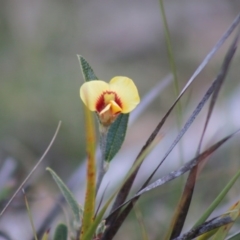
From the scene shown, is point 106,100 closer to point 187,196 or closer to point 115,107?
point 115,107

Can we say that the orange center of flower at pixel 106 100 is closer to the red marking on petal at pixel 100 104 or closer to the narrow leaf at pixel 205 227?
the red marking on petal at pixel 100 104

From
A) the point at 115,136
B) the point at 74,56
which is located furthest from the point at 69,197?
the point at 74,56

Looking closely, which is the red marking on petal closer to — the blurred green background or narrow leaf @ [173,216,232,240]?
narrow leaf @ [173,216,232,240]

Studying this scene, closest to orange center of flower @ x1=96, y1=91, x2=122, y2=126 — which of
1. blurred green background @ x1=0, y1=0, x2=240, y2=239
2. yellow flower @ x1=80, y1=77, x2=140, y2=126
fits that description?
yellow flower @ x1=80, y1=77, x2=140, y2=126

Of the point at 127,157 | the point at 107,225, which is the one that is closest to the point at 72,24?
the point at 127,157

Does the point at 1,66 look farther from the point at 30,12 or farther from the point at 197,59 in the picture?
the point at 197,59

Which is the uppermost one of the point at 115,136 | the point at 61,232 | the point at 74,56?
the point at 74,56
